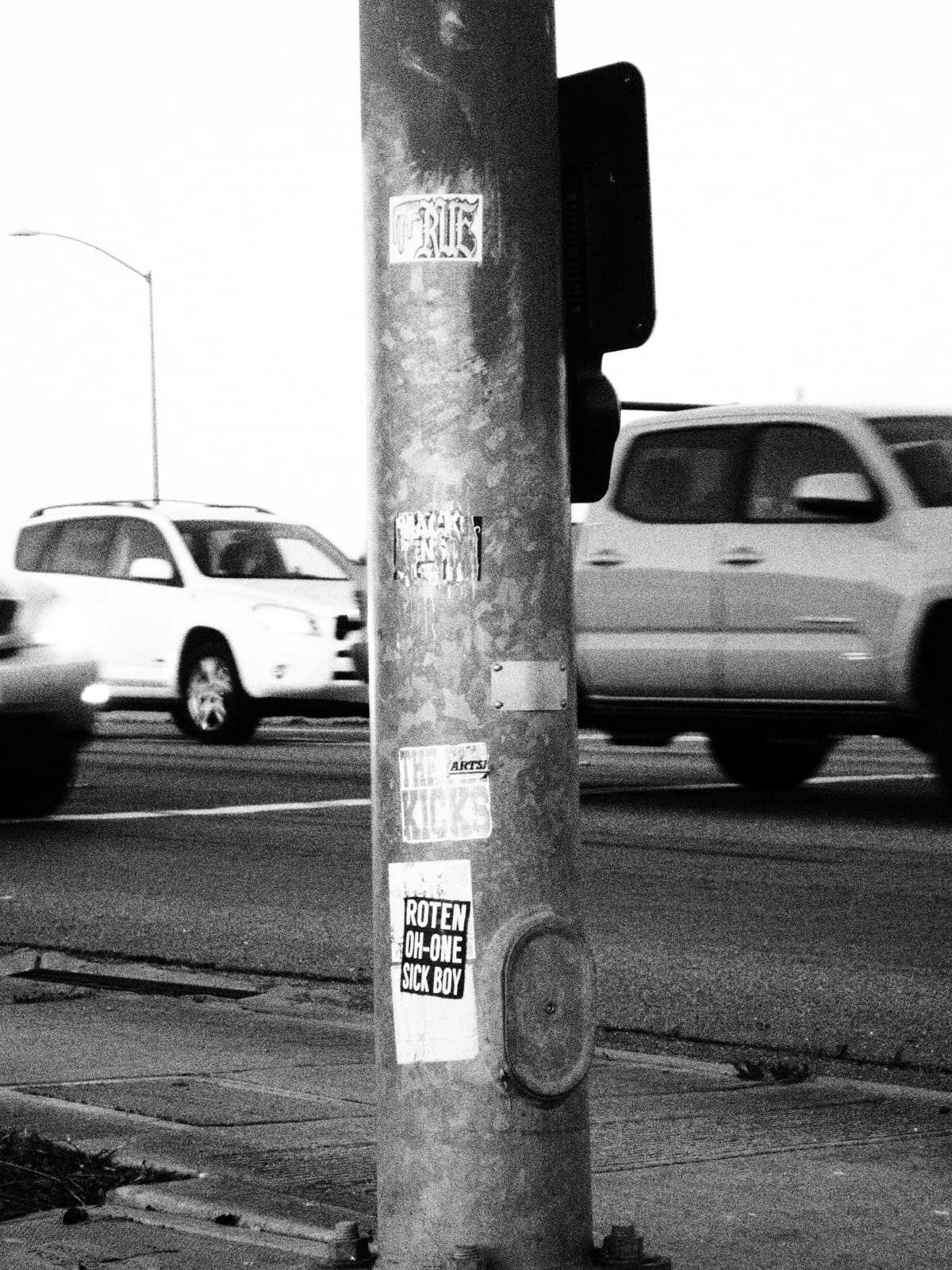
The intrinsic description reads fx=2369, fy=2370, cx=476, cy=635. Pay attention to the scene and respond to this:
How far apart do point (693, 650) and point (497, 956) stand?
9.21 metres

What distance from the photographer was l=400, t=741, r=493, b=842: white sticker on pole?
12.3 feet

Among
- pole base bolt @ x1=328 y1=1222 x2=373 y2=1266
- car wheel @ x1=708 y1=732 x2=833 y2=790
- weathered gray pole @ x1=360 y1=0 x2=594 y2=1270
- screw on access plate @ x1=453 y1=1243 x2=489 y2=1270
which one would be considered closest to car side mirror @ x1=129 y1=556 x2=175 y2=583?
car wheel @ x1=708 y1=732 x2=833 y2=790

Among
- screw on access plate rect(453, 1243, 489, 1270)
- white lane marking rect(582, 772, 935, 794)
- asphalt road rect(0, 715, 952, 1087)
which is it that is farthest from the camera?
white lane marking rect(582, 772, 935, 794)

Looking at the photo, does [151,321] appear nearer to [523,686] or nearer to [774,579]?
[774,579]

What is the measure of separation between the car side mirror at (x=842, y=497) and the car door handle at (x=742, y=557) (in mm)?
440

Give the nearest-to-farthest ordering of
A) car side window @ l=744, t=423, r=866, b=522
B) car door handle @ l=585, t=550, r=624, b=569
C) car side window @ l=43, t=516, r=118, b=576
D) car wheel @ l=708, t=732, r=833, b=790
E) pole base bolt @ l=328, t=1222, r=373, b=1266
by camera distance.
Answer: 1. pole base bolt @ l=328, t=1222, r=373, b=1266
2. car side window @ l=744, t=423, r=866, b=522
3. car door handle @ l=585, t=550, r=624, b=569
4. car wheel @ l=708, t=732, r=833, b=790
5. car side window @ l=43, t=516, r=118, b=576

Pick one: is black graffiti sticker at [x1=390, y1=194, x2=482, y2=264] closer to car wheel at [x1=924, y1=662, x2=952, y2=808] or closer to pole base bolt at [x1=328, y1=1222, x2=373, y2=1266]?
pole base bolt at [x1=328, y1=1222, x2=373, y2=1266]

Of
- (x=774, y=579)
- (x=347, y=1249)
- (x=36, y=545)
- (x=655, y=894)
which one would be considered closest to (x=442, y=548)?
(x=347, y=1249)

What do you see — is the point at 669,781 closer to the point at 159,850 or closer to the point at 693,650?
the point at 693,650

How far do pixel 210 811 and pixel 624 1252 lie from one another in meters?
9.85

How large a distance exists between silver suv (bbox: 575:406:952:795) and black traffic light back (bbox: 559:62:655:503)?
806 centimetres

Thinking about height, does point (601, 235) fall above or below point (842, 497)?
above

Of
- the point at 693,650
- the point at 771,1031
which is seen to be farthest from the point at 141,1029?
the point at 693,650

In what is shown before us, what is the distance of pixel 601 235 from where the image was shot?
12.9 ft
